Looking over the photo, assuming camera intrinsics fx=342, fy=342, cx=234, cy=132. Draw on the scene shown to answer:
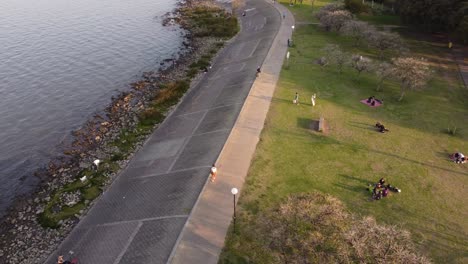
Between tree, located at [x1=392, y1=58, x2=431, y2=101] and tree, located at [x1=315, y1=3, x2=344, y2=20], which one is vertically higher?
tree, located at [x1=315, y1=3, x2=344, y2=20]

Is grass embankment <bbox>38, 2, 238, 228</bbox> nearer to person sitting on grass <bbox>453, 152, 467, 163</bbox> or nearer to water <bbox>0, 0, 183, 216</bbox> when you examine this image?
water <bbox>0, 0, 183, 216</bbox>

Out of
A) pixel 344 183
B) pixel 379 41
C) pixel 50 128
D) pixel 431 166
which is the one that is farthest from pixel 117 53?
pixel 431 166

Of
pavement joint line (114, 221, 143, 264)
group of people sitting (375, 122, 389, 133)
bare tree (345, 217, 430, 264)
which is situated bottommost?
pavement joint line (114, 221, 143, 264)

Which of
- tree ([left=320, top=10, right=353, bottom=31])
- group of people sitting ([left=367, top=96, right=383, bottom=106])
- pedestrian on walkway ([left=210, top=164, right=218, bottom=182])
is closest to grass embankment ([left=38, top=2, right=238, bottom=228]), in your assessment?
pedestrian on walkway ([left=210, top=164, right=218, bottom=182])

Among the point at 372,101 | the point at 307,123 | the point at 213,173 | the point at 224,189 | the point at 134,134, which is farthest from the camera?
the point at 372,101

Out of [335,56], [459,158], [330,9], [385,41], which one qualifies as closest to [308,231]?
[459,158]

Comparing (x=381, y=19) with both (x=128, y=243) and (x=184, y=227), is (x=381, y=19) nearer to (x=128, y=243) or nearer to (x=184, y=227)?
(x=184, y=227)

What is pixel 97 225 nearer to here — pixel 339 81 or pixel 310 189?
pixel 310 189

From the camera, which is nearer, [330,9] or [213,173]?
[213,173]
